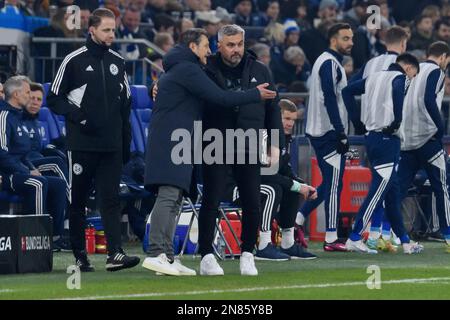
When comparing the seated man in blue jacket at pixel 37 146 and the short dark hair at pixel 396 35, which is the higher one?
the short dark hair at pixel 396 35

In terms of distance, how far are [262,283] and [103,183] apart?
183 centimetres

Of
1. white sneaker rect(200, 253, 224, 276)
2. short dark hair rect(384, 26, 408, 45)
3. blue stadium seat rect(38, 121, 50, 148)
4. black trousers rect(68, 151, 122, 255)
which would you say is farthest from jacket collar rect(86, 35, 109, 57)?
short dark hair rect(384, 26, 408, 45)

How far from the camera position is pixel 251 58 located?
13.0 m

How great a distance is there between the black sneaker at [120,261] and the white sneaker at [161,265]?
0.96 feet

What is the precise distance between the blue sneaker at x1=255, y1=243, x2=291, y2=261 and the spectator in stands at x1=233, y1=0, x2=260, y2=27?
10.9m

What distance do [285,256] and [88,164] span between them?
8.87 feet

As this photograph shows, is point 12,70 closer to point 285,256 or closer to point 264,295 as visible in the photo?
point 285,256

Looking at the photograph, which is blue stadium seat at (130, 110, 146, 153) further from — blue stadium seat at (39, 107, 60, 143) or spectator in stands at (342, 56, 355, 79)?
spectator in stands at (342, 56, 355, 79)

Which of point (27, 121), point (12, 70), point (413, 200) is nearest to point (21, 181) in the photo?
point (27, 121)

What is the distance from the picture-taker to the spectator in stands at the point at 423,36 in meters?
25.8

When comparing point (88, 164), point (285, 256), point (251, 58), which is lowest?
point (285, 256)

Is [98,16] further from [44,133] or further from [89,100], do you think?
[44,133]

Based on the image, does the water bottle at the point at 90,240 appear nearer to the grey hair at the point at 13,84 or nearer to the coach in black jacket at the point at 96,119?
the grey hair at the point at 13,84

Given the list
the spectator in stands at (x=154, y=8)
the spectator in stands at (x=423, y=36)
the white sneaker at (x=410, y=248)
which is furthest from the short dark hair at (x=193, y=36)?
the spectator in stands at (x=423, y=36)
